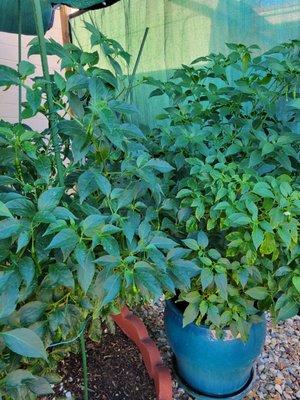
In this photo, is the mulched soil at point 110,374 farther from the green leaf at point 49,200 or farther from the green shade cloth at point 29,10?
the green shade cloth at point 29,10

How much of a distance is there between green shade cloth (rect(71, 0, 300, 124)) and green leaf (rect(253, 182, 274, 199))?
1.09m

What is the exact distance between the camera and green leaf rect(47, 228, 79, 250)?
678mm

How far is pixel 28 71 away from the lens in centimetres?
79

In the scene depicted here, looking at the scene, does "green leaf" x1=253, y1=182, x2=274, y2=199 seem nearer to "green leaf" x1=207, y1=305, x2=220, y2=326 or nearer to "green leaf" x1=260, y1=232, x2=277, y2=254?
"green leaf" x1=260, y1=232, x2=277, y2=254

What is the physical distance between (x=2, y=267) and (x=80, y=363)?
2.35 feet

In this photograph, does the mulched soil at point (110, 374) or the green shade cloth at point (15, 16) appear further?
the green shade cloth at point (15, 16)

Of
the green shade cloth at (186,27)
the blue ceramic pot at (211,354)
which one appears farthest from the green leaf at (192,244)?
the green shade cloth at (186,27)

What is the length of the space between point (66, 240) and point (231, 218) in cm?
45

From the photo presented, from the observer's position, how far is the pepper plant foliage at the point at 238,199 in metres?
0.99

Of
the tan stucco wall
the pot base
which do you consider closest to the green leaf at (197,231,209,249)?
the pot base

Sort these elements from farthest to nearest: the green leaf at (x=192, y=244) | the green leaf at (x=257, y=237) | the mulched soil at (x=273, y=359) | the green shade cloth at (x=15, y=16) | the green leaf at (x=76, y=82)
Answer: the mulched soil at (x=273, y=359) < the green shade cloth at (x=15, y=16) < the green leaf at (x=192, y=244) < the green leaf at (x=257, y=237) < the green leaf at (x=76, y=82)

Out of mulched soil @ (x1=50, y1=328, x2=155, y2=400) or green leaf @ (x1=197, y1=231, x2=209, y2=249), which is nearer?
green leaf @ (x1=197, y1=231, x2=209, y2=249)

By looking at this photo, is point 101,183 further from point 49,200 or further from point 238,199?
point 238,199

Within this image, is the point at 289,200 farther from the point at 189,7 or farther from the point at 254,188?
the point at 189,7
